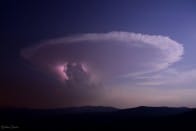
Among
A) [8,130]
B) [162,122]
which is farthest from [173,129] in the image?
[8,130]

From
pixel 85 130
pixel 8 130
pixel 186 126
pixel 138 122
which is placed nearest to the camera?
pixel 8 130

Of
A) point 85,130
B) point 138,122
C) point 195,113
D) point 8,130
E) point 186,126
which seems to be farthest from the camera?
point 138,122

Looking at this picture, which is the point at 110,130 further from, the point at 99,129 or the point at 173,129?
the point at 173,129

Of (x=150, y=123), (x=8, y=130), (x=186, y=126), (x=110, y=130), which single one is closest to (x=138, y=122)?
(x=150, y=123)

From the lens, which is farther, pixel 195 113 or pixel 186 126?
pixel 195 113

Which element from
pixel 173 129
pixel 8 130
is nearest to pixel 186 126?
pixel 173 129

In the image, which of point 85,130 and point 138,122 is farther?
point 138,122

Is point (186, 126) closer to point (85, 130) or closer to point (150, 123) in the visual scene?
point (150, 123)

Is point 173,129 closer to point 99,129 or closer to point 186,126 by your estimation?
point 186,126

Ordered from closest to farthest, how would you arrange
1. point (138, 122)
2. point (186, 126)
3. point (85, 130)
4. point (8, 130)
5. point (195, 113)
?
point (8, 130)
point (186, 126)
point (85, 130)
point (195, 113)
point (138, 122)
